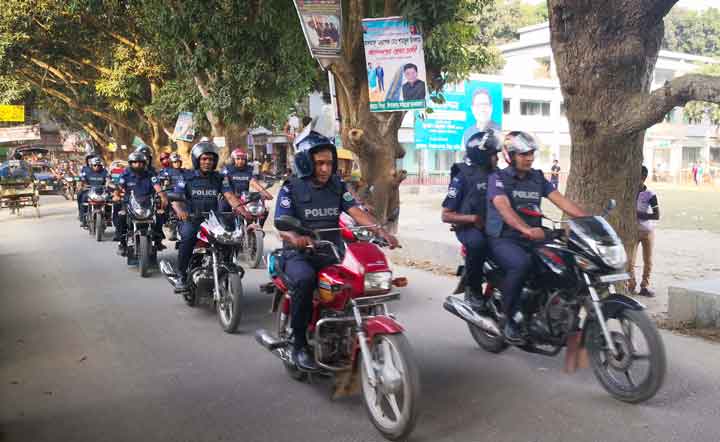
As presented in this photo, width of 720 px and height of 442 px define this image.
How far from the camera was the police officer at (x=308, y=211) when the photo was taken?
4672 millimetres

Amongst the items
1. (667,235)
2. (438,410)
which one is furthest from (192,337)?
(667,235)

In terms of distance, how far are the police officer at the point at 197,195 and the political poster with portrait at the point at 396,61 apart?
12.7 ft

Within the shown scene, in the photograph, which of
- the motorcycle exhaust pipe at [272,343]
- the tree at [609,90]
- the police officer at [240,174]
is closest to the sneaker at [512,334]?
the motorcycle exhaust pipe at [272,343]

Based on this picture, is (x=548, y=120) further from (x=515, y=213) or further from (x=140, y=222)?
(x=515, y=213)

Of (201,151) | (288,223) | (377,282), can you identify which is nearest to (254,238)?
(201,151)

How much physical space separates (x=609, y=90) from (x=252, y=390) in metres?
4.95

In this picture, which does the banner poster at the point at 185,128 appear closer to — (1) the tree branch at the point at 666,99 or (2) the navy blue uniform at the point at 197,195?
(2) the navy blue uniform at the point at 197,195

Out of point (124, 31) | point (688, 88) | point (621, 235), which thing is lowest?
point (621, 235)

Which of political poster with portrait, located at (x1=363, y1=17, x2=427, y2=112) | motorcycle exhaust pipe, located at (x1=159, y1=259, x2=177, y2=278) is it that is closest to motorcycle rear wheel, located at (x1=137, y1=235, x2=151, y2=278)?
motorcycle exhaust pipe, located at (x1=159, y1=259, x2=177, y2=278)

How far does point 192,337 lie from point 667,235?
11651mm

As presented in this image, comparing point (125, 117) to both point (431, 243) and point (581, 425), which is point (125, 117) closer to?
point (431, 243)

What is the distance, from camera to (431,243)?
11.1 m

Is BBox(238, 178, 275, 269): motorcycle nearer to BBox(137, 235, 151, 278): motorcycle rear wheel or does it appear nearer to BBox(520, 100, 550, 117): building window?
BBox(137, 235, 151, 278): motorcycle rear wheel

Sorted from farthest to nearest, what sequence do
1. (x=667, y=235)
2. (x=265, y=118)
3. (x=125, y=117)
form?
(x=125, y=117) < (x=265, y=118) < (x=667, y=235)
